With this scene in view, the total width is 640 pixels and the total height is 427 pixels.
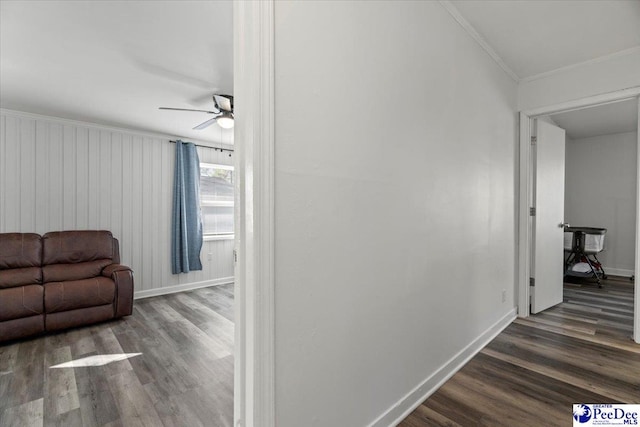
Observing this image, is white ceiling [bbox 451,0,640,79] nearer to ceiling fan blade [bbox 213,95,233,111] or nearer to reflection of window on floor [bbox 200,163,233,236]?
ceiling fan blade [bbox 213,95,233,111]

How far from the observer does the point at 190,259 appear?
4.89m

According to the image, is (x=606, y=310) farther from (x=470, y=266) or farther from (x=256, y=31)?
(x=256, y=31)

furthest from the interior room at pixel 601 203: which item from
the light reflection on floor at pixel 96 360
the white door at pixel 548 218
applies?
the light reflection on floor at pixel 96 360

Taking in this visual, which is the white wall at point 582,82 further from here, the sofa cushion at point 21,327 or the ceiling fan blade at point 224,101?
the sofa cushion at point 21,327

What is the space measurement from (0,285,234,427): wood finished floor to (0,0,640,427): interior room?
0.02m

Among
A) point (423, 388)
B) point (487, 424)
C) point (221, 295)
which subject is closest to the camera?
point (487, 424)

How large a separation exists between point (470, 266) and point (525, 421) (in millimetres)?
996

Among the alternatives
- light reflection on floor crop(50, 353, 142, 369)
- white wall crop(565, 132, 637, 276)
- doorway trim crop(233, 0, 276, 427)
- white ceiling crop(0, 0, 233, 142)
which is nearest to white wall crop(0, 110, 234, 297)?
white ceiling crop(0, 0, 233, 142)

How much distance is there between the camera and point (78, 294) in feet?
10.6

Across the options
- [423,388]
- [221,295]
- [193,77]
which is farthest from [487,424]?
[221,295]

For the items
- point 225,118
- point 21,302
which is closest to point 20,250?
point 21,302

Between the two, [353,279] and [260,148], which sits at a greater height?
[260,148]

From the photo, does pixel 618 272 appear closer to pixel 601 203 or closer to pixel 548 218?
pixel 601 203

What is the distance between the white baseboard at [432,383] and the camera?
156 cm
